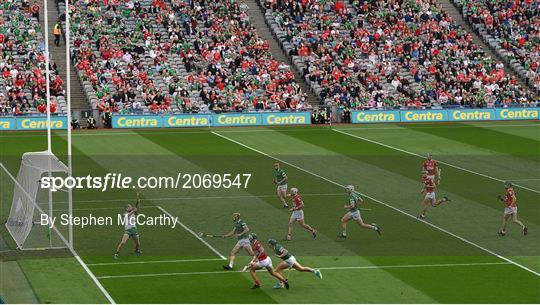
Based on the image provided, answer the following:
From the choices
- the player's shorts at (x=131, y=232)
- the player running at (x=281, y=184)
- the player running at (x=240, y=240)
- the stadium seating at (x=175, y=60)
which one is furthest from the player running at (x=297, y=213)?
the stadium seating at (x=175, y=60)

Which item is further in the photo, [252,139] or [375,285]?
[252,139]

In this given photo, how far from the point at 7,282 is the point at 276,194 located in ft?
53.7

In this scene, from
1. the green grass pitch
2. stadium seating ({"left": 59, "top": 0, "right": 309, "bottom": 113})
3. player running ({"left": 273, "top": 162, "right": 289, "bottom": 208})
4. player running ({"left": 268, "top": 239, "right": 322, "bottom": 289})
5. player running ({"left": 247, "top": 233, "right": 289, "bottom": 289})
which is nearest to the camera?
player running ({"left": 268, "top": 239, "right": 322, "bottom": 289})

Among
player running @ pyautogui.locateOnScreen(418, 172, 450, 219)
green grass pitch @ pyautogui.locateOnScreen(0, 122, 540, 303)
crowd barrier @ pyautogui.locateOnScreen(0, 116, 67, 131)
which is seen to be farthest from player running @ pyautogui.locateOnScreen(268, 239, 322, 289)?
crowd barrier @ pyautogui.locateOnScreen(0, 116, 67, 131)

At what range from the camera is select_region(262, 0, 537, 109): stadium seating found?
7581 centimetres

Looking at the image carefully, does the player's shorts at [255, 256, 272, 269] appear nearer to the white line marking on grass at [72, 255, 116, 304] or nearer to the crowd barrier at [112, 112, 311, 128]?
the white line marking on grass at [72, 255, 116, 304]

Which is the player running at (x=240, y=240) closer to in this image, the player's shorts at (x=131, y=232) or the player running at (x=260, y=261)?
the player running at (x=260, y=261)

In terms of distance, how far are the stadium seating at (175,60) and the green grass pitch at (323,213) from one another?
390 cm

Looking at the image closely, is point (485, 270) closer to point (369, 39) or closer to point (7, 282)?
point (7, 282)

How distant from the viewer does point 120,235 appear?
135 ft

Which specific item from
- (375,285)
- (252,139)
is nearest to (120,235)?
(375,285)

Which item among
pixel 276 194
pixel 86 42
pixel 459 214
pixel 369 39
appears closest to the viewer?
pixel 459 214

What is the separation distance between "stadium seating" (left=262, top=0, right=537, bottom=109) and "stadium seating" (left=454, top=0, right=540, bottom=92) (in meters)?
1.67

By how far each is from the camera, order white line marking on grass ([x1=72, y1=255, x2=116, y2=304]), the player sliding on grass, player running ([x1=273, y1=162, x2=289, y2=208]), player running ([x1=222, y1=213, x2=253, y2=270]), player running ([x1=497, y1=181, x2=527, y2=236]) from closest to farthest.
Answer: white line marking on grass ([x1=72, y1=255, x2=116, y2=304]) < player running ([x1=222, y1=213, x2=253, y2=270]) < the player sliding on grass < player running ([x1=497, y1=181, x2=527, y2=236]) < player running ([x1=273, y1=162, x2=289, y2=208])
